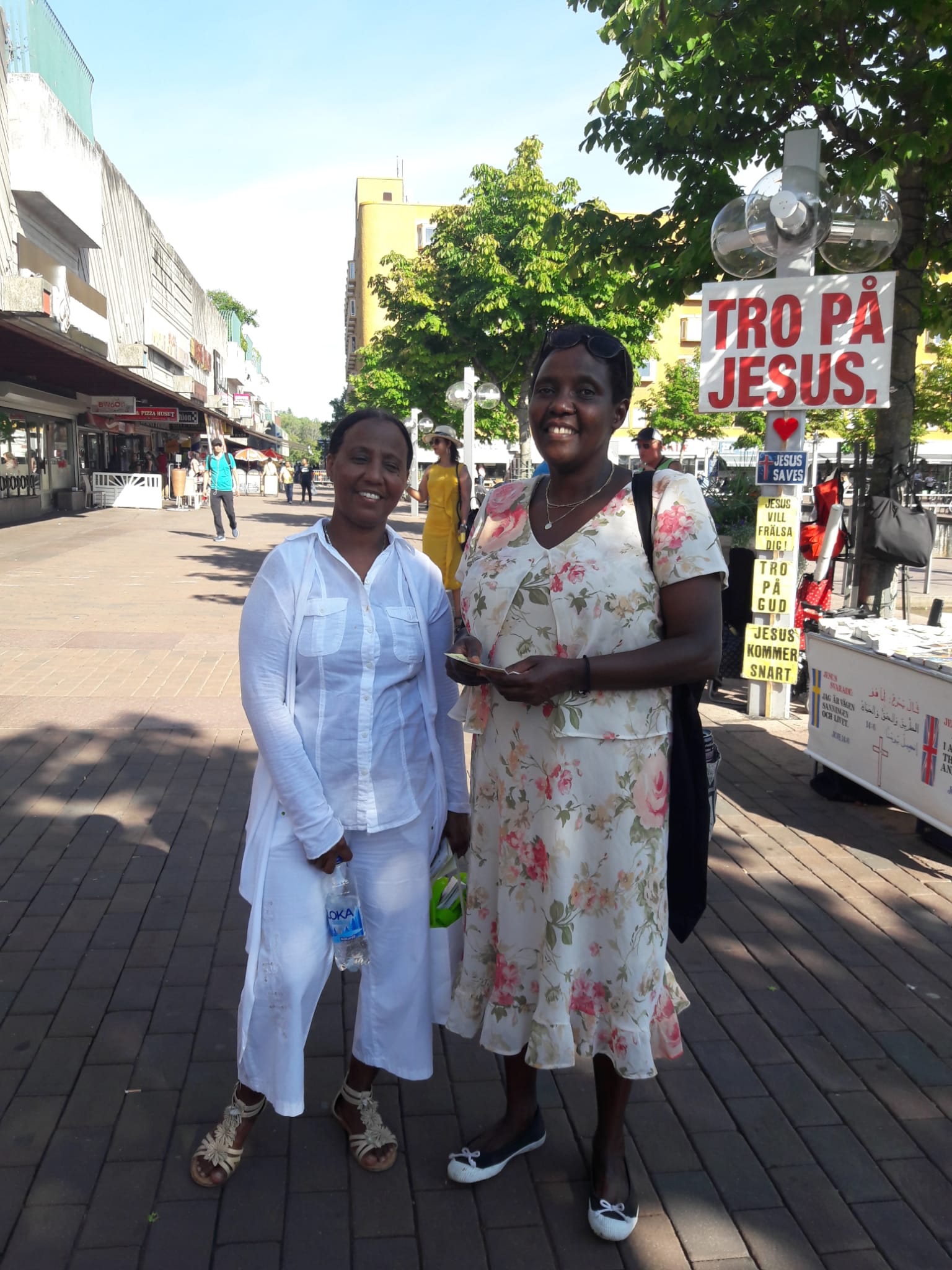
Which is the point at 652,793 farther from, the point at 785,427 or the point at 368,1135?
the point at 785,427

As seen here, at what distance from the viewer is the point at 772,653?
22.3 feet

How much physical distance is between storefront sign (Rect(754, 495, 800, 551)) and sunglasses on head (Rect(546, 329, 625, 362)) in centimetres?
459

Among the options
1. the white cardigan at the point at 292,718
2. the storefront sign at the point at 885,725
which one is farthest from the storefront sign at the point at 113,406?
the white cardigan at the point at 292,718

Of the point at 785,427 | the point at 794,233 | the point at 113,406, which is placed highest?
the point at 113,406

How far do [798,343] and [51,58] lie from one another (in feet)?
87.1

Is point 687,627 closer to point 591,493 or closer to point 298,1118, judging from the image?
point 591,493

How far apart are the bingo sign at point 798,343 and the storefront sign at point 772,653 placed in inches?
56.4

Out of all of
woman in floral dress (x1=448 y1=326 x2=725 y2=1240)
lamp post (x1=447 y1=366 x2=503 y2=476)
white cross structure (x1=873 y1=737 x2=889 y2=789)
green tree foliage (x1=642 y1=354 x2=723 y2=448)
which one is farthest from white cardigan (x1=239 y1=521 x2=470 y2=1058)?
green tree foliage (x1=642 y1=354 x2=723 y2=448)

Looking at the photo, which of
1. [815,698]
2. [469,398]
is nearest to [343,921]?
[815,698]

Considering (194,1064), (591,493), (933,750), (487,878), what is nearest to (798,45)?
(933,750)

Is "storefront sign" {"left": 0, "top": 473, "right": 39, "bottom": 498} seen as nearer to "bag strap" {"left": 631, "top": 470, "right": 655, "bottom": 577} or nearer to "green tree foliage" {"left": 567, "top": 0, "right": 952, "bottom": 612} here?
"green tree foliage" {"left": 567, "top": 0, "right": 952, "bottom": 612}

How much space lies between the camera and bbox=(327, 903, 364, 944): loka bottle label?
2.41 m

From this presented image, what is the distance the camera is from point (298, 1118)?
2.80 metres

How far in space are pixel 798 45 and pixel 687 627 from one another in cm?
676
